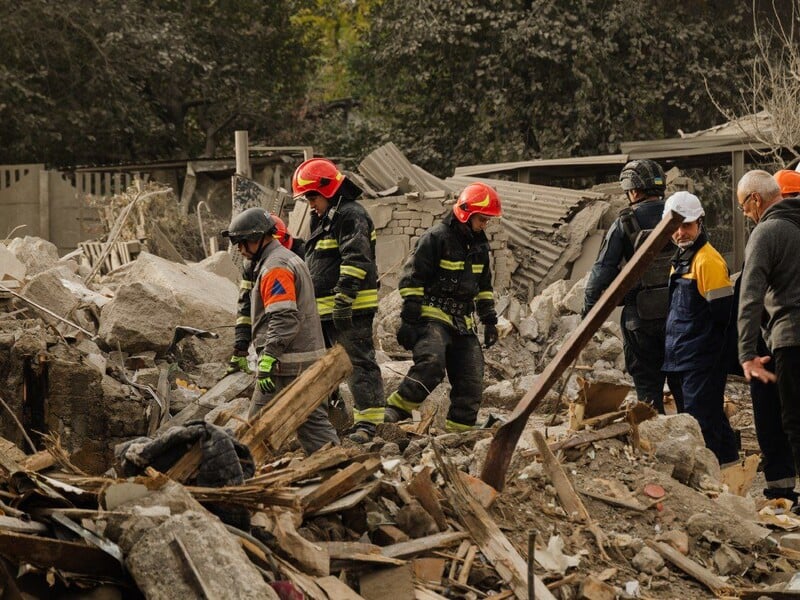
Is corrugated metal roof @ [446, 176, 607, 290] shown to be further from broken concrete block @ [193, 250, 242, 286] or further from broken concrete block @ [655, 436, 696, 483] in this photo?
broken concrete block @ [655, 436, 696, 483]

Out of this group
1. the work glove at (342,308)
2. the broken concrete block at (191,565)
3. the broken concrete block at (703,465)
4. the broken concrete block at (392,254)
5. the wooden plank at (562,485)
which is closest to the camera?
the broken concrete block at (191,565)

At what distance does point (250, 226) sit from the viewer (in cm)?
699

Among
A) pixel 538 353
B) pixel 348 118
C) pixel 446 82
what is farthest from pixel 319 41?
pixel 538 353

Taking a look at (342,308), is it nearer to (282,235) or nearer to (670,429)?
(282,235)

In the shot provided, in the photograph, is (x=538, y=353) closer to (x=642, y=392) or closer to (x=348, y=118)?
(x=642, y=392)

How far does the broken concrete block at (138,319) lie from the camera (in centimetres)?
987

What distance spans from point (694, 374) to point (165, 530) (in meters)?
4.46

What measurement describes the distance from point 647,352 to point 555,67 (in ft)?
56.0

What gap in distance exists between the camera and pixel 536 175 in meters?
20.8

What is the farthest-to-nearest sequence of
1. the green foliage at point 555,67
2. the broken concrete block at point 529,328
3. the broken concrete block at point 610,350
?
the green foliage at point 555,67 → the broken concrete block at point 529,328 → the broken concrete block at point 610,350

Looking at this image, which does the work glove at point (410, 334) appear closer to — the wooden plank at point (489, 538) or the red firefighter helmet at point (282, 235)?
the red firefighter helmet at point (282, 235)

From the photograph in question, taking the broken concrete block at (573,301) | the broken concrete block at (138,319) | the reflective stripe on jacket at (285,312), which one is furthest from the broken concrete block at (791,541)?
the broken concrete block at (573,301)

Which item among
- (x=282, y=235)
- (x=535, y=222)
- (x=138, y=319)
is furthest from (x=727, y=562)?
(x=535, y=222)

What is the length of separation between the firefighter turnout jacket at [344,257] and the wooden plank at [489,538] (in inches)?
111
